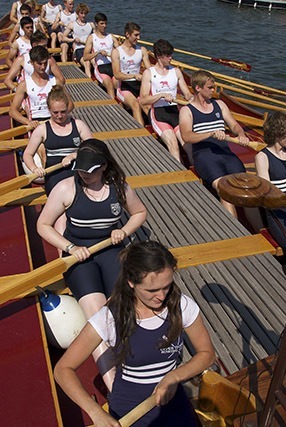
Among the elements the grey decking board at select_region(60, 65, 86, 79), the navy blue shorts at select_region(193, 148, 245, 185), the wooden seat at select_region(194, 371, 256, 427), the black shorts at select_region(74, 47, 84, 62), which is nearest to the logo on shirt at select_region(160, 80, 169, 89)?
the navy blue shorts at select_region(193, 148, 245, 185)

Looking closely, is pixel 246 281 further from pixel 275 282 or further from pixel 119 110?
pixel 119 110

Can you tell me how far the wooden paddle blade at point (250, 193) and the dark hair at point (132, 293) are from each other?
A: 0.52 m

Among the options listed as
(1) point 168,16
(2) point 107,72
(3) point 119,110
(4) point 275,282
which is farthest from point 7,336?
(1) point 168,16

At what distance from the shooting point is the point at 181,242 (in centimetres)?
477

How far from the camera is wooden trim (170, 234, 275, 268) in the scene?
14.7ft

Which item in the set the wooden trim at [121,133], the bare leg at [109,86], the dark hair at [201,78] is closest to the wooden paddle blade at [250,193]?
the dark hair at [201,78]

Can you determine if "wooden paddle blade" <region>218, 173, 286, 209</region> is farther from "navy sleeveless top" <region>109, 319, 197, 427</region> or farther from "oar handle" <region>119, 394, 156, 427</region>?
"oar handle" <region>119, 394, 156, 427</region>

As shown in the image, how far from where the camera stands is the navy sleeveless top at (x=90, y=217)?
386 centimetres

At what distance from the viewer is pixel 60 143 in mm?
5445

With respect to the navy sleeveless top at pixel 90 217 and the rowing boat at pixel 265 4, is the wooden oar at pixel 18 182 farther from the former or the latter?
the rowing boat at pixel 265 4

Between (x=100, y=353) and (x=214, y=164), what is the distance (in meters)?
3.36

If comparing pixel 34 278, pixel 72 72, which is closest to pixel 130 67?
pixel 72 72

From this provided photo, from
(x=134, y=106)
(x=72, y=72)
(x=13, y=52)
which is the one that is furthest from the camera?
(x=72, y=72)

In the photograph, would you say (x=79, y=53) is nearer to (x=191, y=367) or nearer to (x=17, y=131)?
(x=17, y=131)
